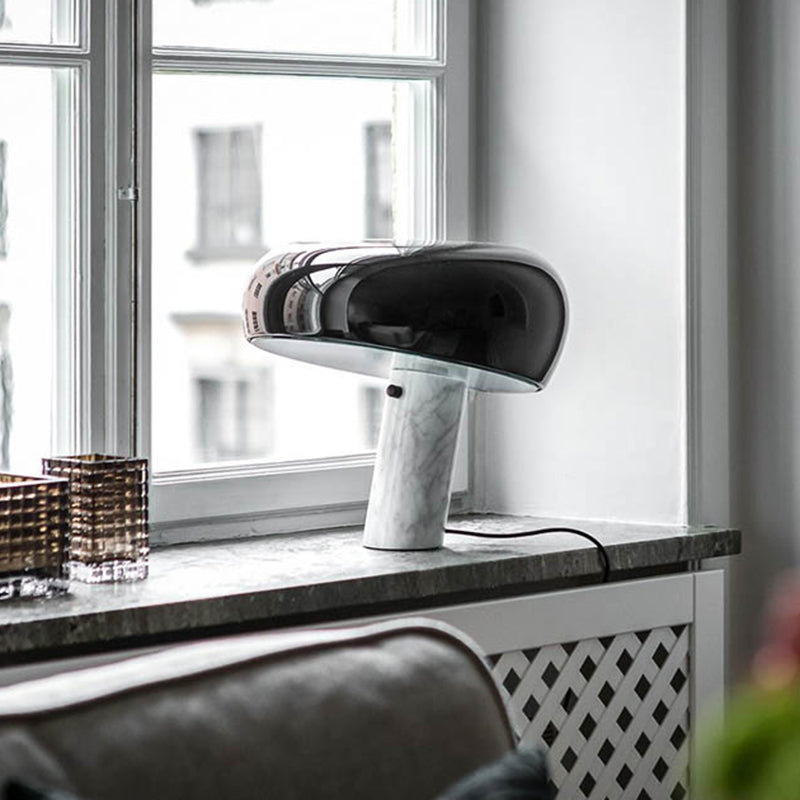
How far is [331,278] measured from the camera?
1906mm

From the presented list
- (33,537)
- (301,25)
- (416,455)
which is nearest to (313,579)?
(416,455)

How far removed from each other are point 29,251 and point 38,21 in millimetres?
313

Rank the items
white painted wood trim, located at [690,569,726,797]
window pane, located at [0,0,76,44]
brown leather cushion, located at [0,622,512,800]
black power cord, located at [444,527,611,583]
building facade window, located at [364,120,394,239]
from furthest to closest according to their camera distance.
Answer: building facade window, located at [364,120,394,239]
white painted wood trim, located at [690,569,726,797]
black power cord, located at [444,527,611,583]
window pane, located at [0,0,76,44]
brown leather cushion, located at [0,622,512,800]

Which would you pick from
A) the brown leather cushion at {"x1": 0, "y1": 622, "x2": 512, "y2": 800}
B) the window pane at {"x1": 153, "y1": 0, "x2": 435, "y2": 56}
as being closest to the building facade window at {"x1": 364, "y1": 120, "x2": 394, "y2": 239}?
the window pane at {"x1": 153, "y1": 0, "x2": 435, "y2": 56}

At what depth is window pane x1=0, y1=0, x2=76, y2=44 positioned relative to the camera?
6.59ft

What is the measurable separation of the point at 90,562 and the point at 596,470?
87cm

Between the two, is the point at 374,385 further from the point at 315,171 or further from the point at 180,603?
the point at 180,603

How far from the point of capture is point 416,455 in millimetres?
2061

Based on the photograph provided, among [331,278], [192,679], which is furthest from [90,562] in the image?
[192,679]

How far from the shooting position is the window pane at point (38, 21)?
201cm

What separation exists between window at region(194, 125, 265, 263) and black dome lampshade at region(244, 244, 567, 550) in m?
0.26

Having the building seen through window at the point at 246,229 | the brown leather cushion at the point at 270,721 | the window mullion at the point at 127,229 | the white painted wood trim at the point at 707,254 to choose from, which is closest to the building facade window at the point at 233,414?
the building seen through window at the point at 246,229

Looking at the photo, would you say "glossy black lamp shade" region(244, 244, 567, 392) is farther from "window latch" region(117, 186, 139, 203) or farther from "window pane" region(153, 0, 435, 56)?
"window pane" region(153, 0, 435, 56)

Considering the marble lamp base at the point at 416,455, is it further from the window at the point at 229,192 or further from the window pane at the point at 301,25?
the window pane at the point at 301,25
